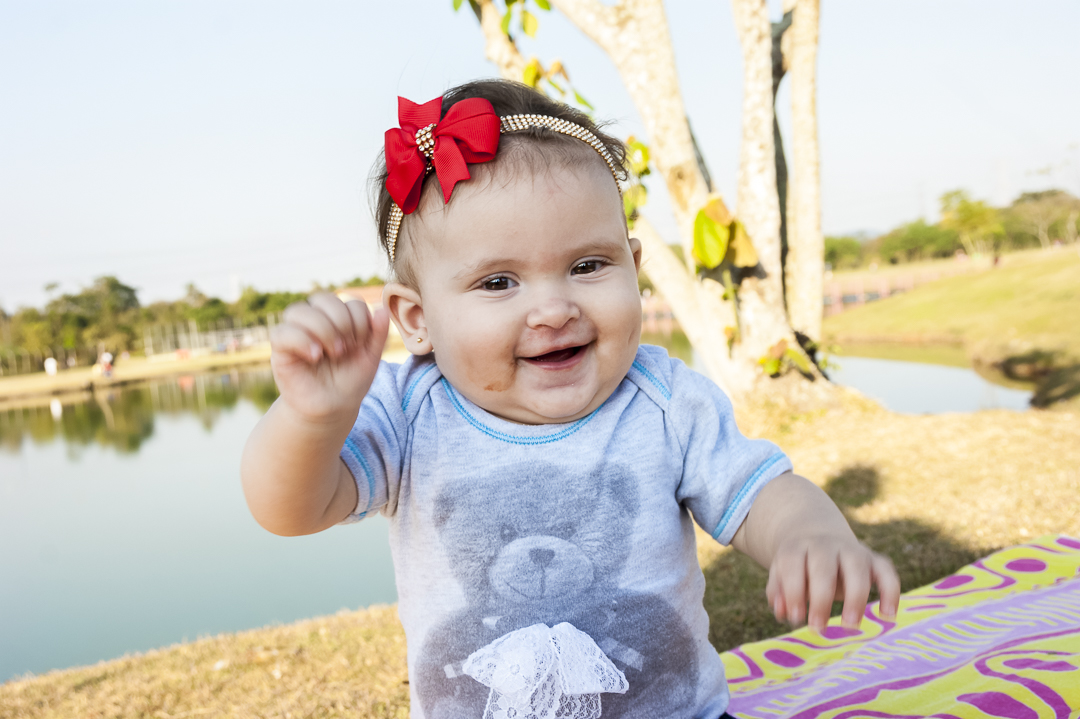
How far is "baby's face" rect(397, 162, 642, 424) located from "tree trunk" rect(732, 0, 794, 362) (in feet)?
13.4

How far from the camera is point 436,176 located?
1066 mm

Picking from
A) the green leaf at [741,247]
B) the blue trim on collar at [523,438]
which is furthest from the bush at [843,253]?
the blue trim on collar at [523,438]

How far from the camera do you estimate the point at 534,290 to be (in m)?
1.01

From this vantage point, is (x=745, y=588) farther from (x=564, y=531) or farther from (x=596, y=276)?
(x=596, y=276)

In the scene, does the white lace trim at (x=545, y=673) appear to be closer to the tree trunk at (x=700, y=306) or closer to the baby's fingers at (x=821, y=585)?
the baby's fingers at (x=821, y=585)

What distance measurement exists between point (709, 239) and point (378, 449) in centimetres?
389

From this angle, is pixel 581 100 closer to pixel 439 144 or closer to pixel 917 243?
pixel 439 144

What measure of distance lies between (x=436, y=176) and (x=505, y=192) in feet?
0.41

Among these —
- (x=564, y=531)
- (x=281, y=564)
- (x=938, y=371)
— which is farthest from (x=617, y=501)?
(x=938, y=371)

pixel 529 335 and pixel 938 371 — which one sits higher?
pixel 529 335

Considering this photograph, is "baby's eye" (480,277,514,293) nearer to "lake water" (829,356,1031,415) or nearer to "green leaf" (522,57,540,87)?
"green leaf" (522,57,540,87)

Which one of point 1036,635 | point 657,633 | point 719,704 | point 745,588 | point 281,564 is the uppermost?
point 657,633

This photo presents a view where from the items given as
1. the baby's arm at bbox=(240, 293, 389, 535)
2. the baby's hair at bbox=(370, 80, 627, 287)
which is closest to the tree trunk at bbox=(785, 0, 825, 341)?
the baby's hair at bbox=(370, 80, 627, 287)

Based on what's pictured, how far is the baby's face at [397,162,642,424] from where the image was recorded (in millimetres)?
1009
